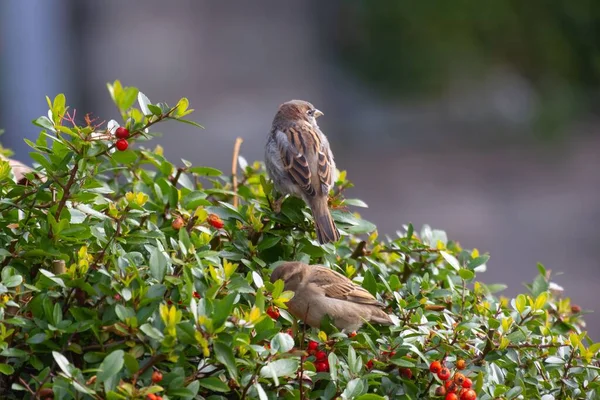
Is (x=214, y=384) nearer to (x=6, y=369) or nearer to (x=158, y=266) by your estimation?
(x=158, y=266)

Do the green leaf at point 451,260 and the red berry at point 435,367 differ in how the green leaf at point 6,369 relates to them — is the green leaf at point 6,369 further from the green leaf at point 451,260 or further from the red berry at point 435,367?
the green leaf at point 451,260

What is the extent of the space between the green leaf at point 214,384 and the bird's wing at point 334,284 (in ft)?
2.05

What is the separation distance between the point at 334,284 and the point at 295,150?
47.3 inches

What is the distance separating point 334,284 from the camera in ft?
7.94

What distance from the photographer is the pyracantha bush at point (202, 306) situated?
1.80 metres

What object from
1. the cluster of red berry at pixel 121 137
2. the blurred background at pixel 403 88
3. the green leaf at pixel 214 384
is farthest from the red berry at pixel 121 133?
the blurred background at pixel 403 88

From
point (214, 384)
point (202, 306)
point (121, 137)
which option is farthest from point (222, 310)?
point (121, 137)

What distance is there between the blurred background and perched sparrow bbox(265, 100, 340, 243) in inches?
131

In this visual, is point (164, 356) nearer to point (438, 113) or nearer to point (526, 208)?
point (526, 208)

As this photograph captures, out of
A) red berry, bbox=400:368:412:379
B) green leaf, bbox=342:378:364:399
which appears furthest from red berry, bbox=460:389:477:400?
green leaf, bbox=342:378:364:399

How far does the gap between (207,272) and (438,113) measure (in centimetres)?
685

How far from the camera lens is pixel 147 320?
1.84 metres

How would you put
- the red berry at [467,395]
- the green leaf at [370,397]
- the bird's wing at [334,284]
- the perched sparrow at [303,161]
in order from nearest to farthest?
1. the green leaf at [370,397]
2. the red berry at [467,395]
3. the bird's wing at [334,284]
4. the perched sparrow at [303,161]

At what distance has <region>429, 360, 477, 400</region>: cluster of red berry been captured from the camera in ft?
6.59
